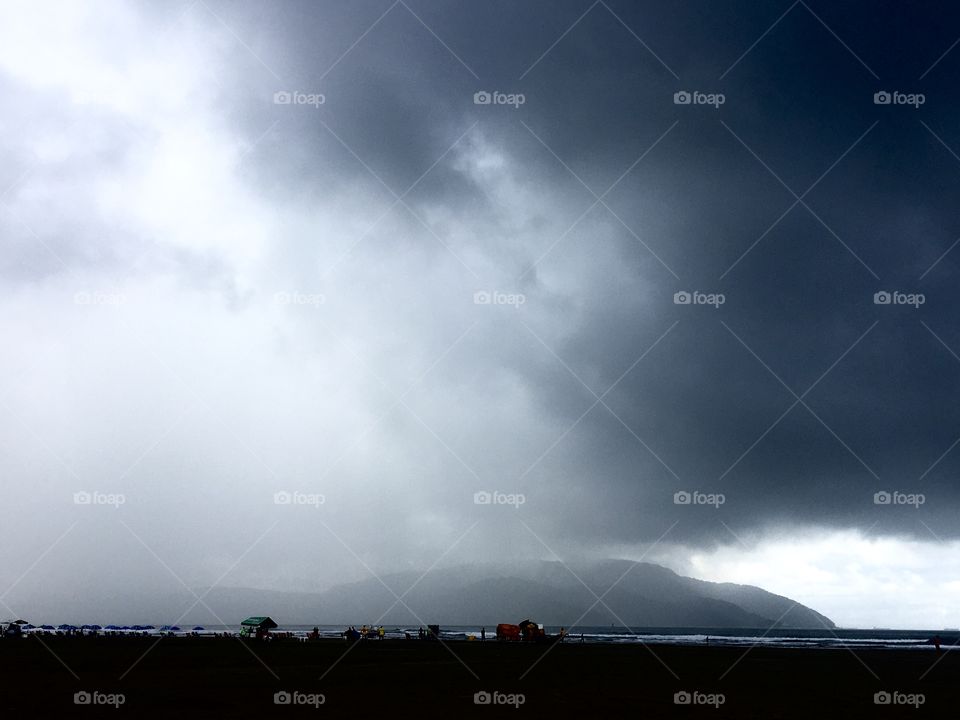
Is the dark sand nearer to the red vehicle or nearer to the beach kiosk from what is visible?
the red vehicle

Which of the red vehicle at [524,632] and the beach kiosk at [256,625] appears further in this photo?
the beach kiosk at [256,625]

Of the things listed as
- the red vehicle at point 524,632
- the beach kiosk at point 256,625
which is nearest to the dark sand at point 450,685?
the red vehicle at point 524,632

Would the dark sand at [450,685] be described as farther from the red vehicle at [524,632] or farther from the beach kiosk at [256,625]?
the beach kiosk at [256,625]

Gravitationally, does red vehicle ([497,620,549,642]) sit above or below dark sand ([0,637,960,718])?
above

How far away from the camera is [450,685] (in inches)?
1040

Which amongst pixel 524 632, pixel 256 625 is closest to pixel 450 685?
pixel 524 632

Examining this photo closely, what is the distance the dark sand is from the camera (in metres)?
19.9

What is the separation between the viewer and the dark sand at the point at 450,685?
65.3 ft

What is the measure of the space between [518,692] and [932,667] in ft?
106

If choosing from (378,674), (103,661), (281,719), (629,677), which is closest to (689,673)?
(629,677)

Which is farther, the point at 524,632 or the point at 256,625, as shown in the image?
the point at 256,625

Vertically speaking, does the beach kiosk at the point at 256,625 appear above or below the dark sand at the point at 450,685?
above

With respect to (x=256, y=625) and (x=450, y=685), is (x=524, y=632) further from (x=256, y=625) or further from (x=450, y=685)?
(x=450, y=685)

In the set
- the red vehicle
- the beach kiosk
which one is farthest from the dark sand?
the beach kiosk
